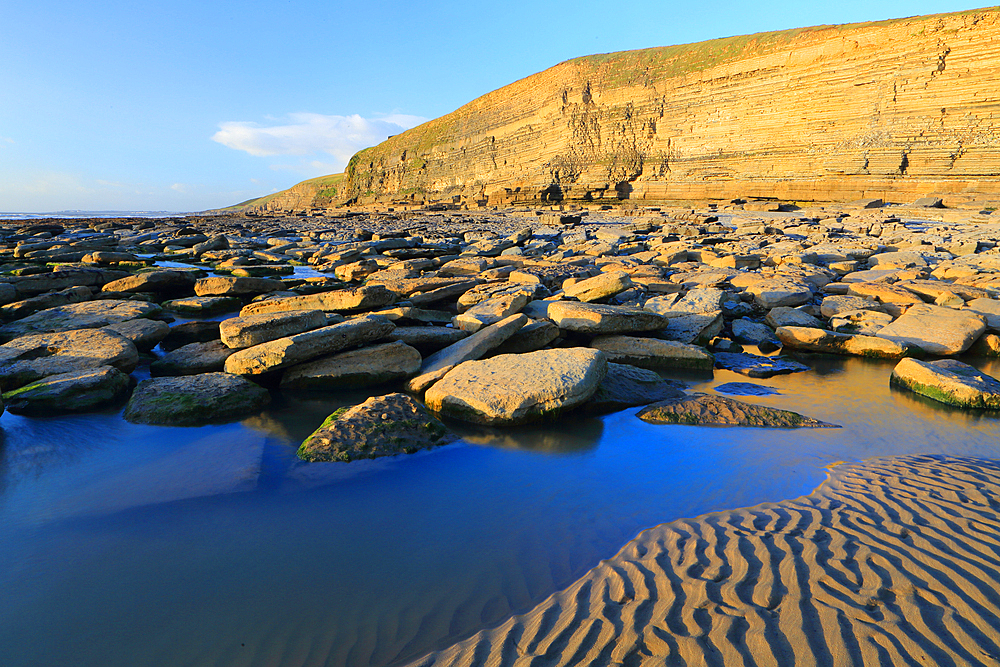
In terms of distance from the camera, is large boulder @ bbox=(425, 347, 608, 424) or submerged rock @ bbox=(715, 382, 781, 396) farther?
submerged rock @ bbox=(715, 382, 781, 396)

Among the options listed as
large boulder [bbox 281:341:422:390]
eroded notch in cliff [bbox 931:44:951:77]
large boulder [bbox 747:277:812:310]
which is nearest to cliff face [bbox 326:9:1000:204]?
eroded notch in cliff [bbox 931:44:951:77]

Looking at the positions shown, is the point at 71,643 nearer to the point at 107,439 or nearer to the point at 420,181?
the point at 107,439

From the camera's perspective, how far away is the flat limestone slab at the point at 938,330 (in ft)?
16.7

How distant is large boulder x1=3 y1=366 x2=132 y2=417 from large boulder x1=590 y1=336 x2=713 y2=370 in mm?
4234

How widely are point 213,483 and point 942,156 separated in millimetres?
30051

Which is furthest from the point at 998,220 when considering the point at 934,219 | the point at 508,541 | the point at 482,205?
the point at 482,205

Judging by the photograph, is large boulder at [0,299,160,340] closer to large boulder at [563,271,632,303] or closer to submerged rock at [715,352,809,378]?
large boulder at [563,271,632,303]

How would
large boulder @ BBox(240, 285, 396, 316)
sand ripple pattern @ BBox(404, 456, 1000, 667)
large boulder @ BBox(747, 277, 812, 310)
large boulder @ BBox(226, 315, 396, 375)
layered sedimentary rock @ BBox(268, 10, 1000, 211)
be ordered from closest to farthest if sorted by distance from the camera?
sand ripple pattern @ BBox(404, 456, 1000, 667)
large boulder @ BBox(226, 315, 396, 375)
large boulder @ BBox(240, 285, 396, 316)
large boulder @ BBox(747, 277, 812, 310)
layered sedimentary rock @ BBox(268, 10, 1000, 211)

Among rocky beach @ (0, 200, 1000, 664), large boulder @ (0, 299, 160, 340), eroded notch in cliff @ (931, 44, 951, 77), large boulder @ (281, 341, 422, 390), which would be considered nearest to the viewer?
rocky beach @ (0, 200, 1000, 664)

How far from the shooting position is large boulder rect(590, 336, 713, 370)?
5199 mm

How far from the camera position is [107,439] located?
11.9 ft

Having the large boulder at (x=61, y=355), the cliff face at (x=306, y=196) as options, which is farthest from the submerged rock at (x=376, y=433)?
the cliff face at (x=306, y=196)

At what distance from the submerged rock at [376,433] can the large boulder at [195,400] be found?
0.94 meters

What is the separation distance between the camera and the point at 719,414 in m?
3.96
